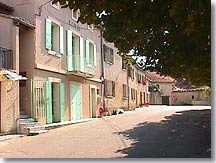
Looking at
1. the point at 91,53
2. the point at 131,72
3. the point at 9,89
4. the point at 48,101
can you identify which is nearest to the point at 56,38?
the point at 48,101

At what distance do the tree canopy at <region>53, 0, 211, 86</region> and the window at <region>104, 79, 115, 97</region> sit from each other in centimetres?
1395

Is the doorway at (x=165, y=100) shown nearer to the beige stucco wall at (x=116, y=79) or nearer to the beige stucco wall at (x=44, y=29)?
the beige stucco wall at (x=116, y=79)

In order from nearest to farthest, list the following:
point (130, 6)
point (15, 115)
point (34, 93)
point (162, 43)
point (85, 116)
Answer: point (130, 6) < point (162, 43) < point (15, 115) < point (34, 93) < point (85, 116)

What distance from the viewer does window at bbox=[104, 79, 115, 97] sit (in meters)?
20.7

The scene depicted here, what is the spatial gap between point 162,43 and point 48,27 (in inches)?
320

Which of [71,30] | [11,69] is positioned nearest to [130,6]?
[11,69]

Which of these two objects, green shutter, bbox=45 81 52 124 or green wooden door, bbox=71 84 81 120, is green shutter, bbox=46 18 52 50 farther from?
green wooden door, bbox=71 84 81 120

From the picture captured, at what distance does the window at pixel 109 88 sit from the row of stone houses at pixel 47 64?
904 mm

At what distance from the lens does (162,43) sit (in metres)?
6.53

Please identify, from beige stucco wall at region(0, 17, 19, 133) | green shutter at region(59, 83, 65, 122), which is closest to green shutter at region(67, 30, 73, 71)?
green shutter at region(59, 83, 65, 122)

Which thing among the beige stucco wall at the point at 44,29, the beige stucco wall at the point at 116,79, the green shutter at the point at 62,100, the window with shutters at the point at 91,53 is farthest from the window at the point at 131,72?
the green shutter at the point at 62,100

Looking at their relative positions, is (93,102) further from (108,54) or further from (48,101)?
(48,101)

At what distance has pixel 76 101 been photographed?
17.0 metres

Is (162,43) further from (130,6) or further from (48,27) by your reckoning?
(48,27)
